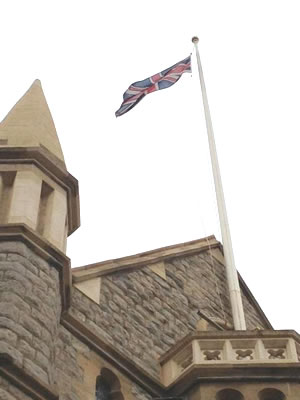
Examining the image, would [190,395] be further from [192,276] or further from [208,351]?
[192,276]

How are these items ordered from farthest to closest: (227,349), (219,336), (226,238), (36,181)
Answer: (226,238), (36,181), (219,336), (227,349)

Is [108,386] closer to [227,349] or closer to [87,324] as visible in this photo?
[87,324]

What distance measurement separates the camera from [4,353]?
898 centimetres

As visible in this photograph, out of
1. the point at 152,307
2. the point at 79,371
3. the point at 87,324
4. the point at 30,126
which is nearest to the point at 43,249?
the point at 87,324

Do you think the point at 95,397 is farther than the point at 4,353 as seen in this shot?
Yes

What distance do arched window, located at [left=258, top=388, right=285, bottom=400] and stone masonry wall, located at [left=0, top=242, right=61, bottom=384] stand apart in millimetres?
Result: 2691

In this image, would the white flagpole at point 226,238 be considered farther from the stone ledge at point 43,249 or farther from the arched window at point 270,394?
the stone ledge at point 43,249

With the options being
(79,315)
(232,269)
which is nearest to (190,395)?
(79,315)

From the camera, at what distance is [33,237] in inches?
436

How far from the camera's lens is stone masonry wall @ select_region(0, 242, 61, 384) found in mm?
9312

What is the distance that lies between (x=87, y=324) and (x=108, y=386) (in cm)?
81

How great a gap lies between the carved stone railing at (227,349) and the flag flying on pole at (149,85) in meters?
6.86

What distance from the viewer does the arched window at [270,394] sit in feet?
36.8

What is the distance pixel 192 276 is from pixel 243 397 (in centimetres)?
412
